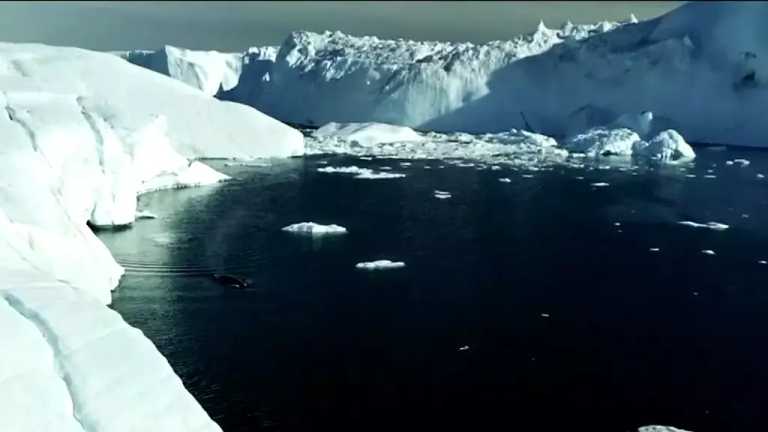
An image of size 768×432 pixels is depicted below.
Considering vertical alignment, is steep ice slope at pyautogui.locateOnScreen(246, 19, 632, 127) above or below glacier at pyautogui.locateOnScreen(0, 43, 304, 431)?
above

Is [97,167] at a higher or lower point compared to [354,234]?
higher

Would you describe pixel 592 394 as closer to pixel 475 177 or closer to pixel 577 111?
pixel 475 177

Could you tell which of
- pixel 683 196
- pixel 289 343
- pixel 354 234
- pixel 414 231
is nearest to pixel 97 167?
pixel 354 234

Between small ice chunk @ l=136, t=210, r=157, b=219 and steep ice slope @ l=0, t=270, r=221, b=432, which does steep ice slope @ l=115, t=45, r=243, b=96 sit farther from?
steep ice slope @ l=0, t=270, r=221, b=432

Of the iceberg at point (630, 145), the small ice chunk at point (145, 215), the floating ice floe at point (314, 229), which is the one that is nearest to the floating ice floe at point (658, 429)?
the floating ice floe at point (314, 229)

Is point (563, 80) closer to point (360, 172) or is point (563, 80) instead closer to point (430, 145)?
point (430, 145)

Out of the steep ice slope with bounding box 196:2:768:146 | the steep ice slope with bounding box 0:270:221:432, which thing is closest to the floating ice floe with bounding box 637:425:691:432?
the steep ice slope with bounding box 0:270:221:432
